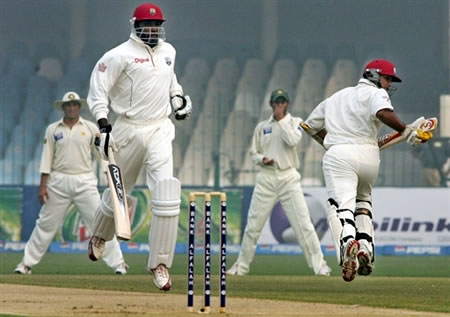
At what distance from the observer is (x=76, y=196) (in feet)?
45.6

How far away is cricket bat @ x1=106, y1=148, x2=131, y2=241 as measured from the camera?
9.37 meters

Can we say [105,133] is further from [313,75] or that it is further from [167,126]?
[313,75]

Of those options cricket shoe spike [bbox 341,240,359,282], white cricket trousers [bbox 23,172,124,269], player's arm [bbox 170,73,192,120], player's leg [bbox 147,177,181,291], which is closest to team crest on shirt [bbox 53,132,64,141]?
white cricket trousers [bbox 23,172,124,269]

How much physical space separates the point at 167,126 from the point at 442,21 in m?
10.8

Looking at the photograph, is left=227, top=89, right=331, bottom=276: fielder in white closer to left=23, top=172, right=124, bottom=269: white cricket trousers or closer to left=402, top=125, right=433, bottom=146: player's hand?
left=23, top=172, right=124, bottom=269: white cricket trousers

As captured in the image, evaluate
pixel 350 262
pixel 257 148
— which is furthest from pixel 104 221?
pixel 257 148

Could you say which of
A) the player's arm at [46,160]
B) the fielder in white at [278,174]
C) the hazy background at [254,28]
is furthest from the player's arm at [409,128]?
the hazy background at [254,28]

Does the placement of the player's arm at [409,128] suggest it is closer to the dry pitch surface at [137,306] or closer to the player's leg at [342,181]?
the player's leg at [342,181]

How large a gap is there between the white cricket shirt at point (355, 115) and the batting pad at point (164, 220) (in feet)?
4.15

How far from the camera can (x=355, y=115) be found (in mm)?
10055

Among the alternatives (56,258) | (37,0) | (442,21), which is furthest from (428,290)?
(37,0)

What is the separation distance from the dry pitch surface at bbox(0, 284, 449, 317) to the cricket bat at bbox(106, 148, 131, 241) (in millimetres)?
493

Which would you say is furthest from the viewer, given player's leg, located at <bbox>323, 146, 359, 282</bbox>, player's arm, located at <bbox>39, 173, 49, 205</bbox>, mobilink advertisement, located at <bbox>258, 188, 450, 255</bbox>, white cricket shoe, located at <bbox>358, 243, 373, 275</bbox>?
mobilink advertisement, located at <bbox>258, 188, 450, 255</bbox>

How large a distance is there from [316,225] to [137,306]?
34.1 feet
